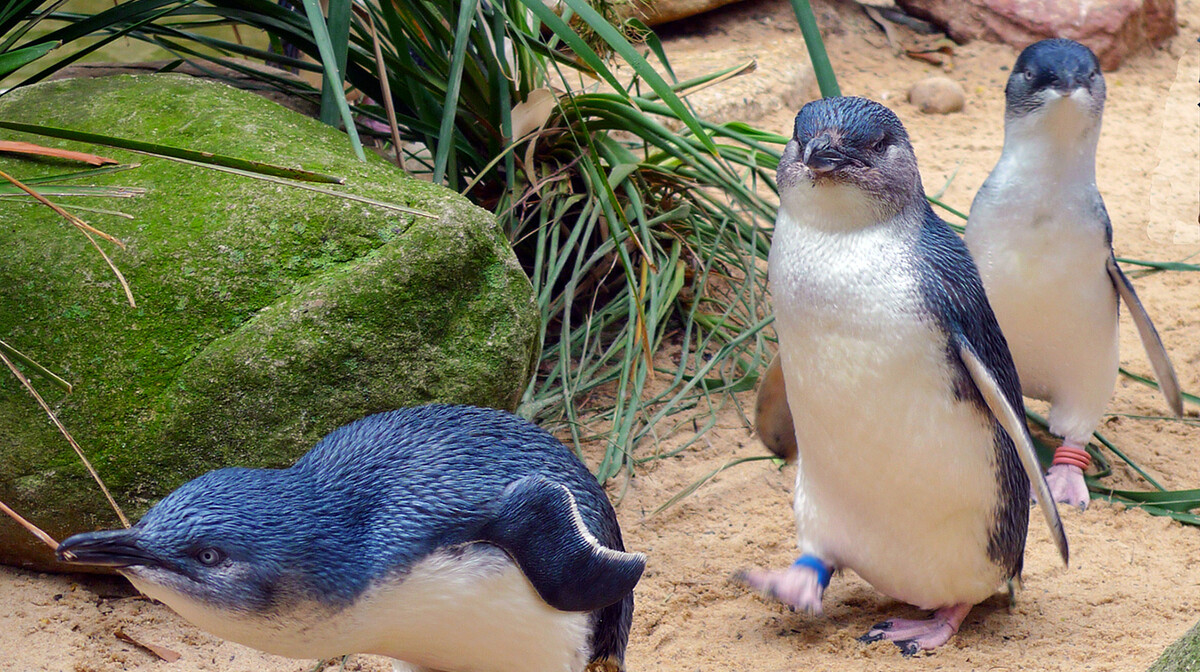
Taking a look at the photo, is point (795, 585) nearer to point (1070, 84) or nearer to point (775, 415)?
point (775, 415)

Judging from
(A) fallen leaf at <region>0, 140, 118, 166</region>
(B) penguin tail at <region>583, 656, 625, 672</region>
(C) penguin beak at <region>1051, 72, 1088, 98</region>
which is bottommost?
(B) penguin tail at <region>583, 656, 625, 672</region>

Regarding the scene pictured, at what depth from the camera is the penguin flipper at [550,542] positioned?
1.47 meters

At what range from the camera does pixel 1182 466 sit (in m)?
3.11

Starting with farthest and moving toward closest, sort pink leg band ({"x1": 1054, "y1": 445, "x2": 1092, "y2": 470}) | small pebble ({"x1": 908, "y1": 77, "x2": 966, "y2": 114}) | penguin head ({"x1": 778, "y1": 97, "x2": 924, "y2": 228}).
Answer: small pebble ({"x1": 908, "y1": 77, "x2": 966, "y2": 114}) → pink leg band ({"x1": 1054, "y1": 445, "x2": 1092, "y2": 470}) → penguin head ({"x1": 778, "y1": 97, "x2": 924, "y2": 228})

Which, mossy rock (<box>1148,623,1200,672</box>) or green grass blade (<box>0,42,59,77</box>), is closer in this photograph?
mossy rock (<box>1148,623,1200,672</box>)

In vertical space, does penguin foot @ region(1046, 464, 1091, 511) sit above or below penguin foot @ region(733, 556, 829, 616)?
below

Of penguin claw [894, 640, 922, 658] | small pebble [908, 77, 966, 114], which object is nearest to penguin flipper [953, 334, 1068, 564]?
penguin claw [894, 640, 922, 658]

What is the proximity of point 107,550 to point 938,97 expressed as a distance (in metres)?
5.30

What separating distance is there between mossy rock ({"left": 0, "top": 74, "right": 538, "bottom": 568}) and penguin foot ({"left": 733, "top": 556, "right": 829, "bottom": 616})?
724mm

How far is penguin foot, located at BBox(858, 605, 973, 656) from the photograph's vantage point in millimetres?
2193

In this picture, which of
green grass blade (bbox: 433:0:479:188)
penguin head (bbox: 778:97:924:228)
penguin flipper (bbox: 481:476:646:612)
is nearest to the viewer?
penguin flipper (bbox: 481:476:646:612)

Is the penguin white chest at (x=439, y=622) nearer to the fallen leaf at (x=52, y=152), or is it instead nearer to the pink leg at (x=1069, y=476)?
the fallen leaf at (x=52, y=152)

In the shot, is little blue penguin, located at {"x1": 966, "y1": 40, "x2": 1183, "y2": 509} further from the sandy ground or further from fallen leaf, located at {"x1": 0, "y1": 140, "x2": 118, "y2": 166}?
fallen leaf, located at {"x1": 0, "y1": 140, "x2": 118, "y2": 166}

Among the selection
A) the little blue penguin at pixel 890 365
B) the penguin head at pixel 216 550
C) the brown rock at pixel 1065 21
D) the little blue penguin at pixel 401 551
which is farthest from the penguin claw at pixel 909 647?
the brown rock at pixel 1065 21
